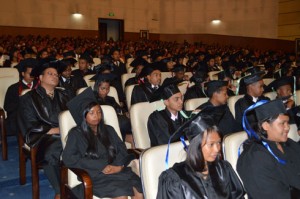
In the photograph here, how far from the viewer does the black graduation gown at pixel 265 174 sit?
2473 mm

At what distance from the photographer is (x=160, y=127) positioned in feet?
12.8

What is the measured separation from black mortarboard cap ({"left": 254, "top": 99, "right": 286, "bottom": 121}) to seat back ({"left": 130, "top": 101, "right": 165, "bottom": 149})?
1.61m

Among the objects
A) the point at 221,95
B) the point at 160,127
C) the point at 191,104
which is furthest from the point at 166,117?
the point at 221,95

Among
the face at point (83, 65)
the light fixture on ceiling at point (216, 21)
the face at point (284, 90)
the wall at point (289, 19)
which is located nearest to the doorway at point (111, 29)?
the light fixture on ceiling at point (216, 21)

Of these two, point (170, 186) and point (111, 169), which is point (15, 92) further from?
point (170, 186)

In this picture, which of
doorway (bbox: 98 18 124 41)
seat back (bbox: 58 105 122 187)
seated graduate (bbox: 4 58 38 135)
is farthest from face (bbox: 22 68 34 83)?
doorway (bbox: 98 18 124 41)

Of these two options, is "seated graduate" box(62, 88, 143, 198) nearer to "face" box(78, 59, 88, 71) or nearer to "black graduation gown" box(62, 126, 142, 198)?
"black graduation gown" box(62, 126, 142, 198)

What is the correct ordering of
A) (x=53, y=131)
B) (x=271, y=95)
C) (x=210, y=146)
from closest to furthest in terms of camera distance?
(x=210, y=146)
(x=53, y=131)
(x=271, y=95)

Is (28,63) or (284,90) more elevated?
(28,63)

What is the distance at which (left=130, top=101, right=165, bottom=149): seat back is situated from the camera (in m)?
4.01

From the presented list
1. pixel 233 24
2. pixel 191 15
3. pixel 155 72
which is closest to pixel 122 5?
pixel 191 15

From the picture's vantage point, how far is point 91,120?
3299 mm

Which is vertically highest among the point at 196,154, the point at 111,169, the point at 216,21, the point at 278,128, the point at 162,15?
the point at 162,15

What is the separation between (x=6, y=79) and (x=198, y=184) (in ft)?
14.4
